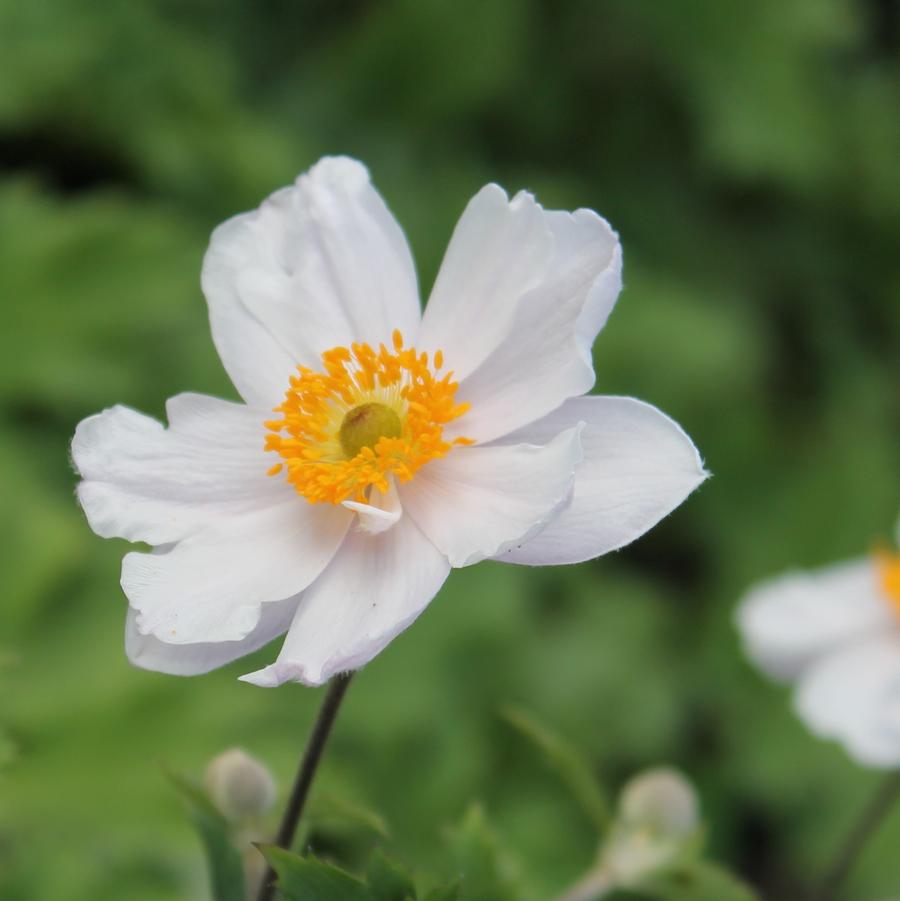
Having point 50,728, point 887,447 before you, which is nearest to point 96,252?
point 50,728

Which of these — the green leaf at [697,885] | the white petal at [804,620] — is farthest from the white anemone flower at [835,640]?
the green leaf at [697,885]

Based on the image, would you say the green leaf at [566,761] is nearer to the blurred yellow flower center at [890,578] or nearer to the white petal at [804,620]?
the white petal at [804,620]

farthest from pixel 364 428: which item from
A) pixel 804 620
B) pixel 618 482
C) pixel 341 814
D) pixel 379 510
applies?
pixel 804 620

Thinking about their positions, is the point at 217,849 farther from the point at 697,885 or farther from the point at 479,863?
the point at 697,885

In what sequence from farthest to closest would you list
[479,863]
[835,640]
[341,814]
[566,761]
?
[835,640] < [566,761] < [479,863] < [341,814]

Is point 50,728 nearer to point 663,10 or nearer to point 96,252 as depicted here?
point 96,252
